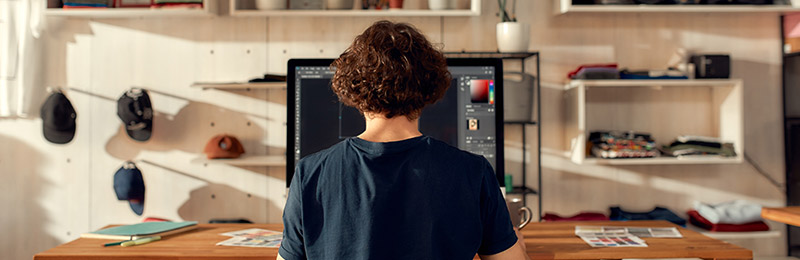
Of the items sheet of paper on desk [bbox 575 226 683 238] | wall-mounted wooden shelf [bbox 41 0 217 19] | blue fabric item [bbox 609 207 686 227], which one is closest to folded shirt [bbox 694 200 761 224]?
blue fabric item [bbox 609 207 686 227]

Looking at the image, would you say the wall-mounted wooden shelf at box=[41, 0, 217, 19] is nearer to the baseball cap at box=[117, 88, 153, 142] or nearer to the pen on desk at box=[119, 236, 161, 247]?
the baseball cap at box=[117, 88, 153, 142]

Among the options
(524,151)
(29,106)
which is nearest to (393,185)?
(524,151)

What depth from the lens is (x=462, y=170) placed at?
96 centimetres

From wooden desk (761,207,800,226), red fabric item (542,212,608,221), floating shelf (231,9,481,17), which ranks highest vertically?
floating shelf (231,9,481,17)

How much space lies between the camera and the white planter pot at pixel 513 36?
293 centimetres

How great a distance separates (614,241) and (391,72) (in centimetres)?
87

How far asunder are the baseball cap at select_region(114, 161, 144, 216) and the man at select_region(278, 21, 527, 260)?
2.42 m

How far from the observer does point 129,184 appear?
306 cm

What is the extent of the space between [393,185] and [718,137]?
2.91m

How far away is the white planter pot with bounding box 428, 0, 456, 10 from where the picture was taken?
9.68 feet

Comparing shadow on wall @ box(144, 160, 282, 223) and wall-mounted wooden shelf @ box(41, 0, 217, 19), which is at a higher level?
wall-mounted wooden shelf @ box(41, 0, 217, 19)

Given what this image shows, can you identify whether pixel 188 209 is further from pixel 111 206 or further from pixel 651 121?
pixel 651 121

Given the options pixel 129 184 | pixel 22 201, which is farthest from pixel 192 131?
pixel 22 201

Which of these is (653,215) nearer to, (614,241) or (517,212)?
(614,241)
